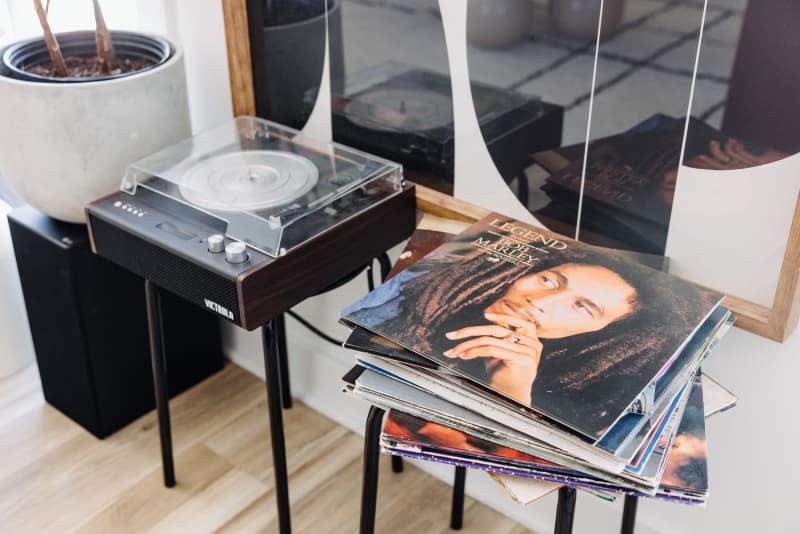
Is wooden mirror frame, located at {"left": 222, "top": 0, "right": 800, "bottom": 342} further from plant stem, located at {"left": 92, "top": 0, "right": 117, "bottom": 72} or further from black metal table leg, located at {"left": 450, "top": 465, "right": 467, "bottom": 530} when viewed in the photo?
black metal table leg, located at {"left": 450, "top": 465, "right": 467, "bottom": 530}

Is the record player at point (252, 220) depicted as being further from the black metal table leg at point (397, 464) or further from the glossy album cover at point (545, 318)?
the black metal table leg at point (397, 464)

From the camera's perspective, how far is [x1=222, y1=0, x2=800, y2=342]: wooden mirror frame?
0.99 meters

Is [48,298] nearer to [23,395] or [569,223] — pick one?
[23,395]

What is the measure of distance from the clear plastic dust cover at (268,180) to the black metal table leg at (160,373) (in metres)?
0.16

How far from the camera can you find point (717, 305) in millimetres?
932

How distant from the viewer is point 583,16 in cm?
103

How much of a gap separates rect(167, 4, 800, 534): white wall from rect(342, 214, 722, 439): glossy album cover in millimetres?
229

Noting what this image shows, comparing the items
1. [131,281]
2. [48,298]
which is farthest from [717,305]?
[48,298]

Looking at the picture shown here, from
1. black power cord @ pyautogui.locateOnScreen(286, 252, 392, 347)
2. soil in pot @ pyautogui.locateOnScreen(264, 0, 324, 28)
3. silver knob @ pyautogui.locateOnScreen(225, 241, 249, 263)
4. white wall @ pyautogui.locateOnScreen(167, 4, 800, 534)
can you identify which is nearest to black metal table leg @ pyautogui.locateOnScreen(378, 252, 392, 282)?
black power cord @ pyautogui.locateOnScreen(286, 252, 392, 347)

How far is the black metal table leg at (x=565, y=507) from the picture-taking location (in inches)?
33.8

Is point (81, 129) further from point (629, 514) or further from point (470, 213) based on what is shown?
point (629, 514)

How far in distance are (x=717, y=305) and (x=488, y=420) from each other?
0.29 m

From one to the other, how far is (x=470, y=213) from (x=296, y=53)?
39cm

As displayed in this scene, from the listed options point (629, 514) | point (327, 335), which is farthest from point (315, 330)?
point (629, 514)
